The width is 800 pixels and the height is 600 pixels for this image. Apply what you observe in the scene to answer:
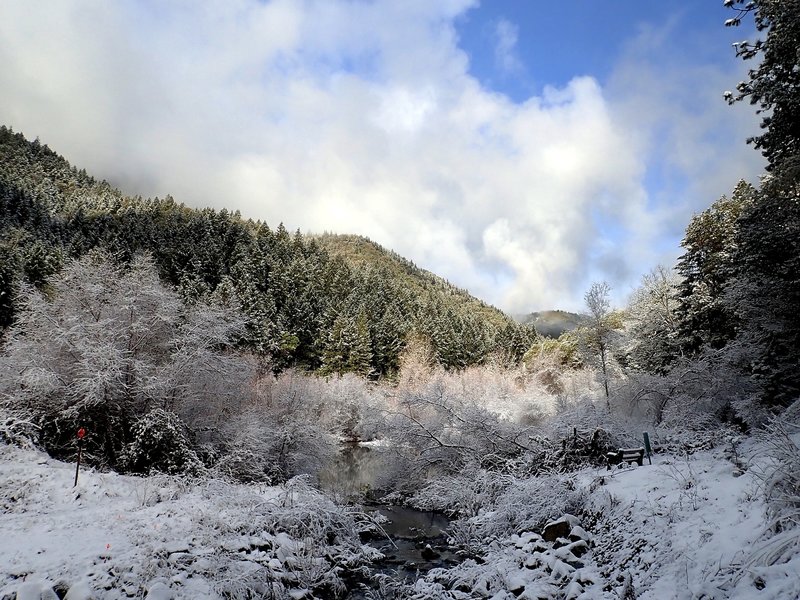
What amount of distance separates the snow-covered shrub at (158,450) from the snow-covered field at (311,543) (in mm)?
2084

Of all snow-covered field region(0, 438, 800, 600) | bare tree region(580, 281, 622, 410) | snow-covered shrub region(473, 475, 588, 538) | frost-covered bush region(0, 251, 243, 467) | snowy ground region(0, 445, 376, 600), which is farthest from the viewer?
bare tree region(580, 281, 622, 410)

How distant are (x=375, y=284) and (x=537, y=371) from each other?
4260 centimetres

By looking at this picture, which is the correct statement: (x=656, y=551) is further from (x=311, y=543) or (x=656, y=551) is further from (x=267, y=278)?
(x=267, y=278)

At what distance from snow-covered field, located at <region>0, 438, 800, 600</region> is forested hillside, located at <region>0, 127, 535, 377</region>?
33053mm

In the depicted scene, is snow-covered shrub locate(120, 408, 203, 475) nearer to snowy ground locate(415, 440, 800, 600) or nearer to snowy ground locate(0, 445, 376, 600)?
snowy ground locate(0, 445, 376, 600)

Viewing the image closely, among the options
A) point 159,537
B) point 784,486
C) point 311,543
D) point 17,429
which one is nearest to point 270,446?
point 17,429

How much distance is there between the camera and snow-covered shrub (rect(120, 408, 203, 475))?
14.4m

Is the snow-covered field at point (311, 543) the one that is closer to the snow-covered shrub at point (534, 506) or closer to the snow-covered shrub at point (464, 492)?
the snow-covered shrub at point (534, 506)

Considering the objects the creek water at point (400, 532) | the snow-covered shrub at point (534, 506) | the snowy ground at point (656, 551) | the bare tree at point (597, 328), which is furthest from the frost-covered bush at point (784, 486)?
the bare tree at point (597, 328)

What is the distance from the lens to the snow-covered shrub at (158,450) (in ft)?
47.2

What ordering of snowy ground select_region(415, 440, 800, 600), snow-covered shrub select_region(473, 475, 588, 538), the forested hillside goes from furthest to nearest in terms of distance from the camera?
1. the forested hillside
2. snow-covered shrub select_region(473, 475, 588, 538)
3. snowy ground select_region(415, 440, 800, 600)

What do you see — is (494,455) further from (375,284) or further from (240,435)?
(375,284)

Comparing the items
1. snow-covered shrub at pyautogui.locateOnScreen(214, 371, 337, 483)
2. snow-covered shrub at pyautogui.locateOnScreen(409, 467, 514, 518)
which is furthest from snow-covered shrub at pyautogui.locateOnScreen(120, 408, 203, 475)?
snow-covered shrub at pyautogui.locateOnScreen(409, 467, 514, 518)

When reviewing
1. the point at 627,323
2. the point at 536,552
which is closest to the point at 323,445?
the point at 536,552
